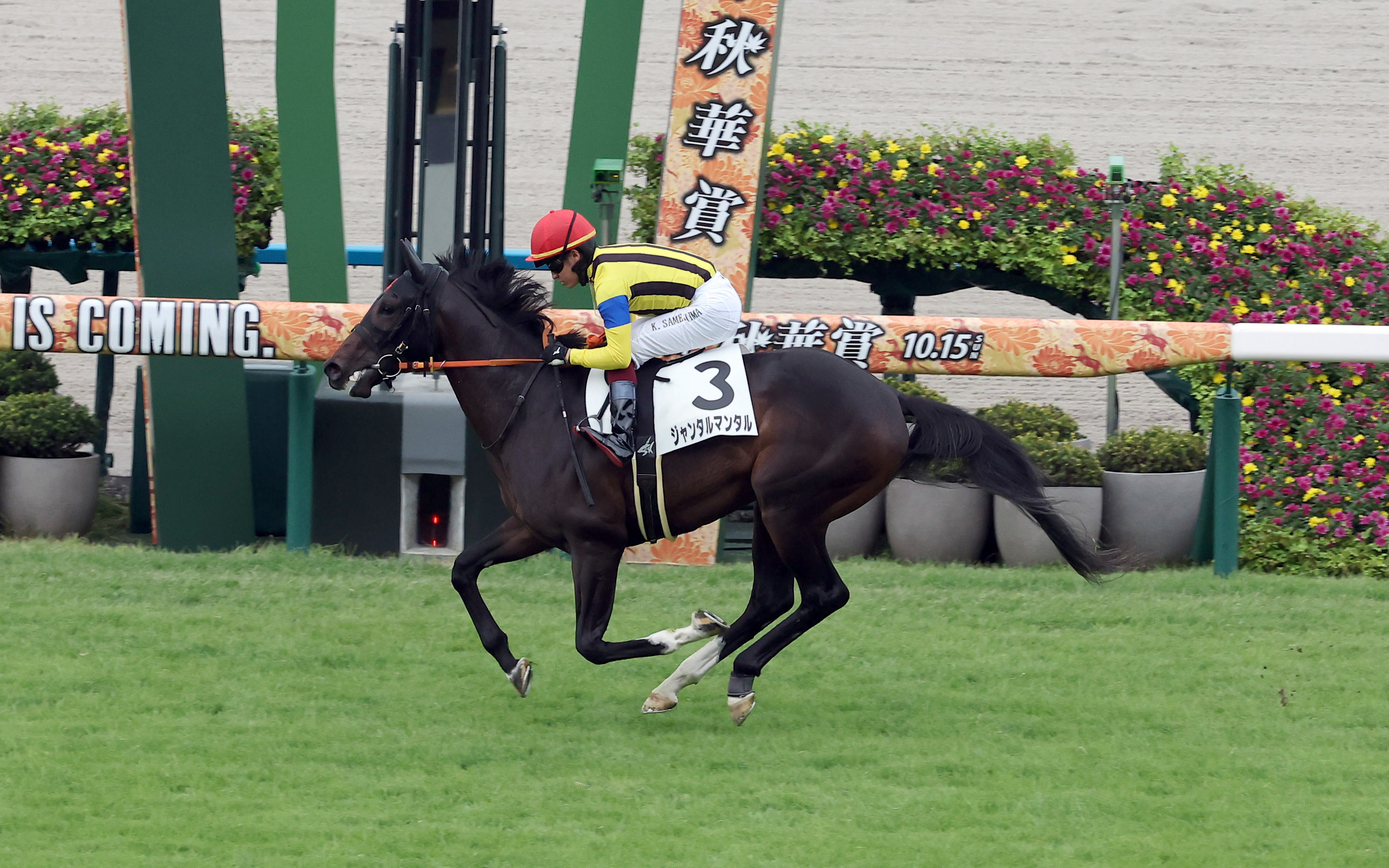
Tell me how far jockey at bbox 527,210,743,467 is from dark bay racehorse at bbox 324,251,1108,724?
0.52 feet

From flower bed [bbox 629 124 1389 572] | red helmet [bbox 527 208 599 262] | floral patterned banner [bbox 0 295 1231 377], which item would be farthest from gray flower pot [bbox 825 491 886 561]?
red helmet [bbox 527 208 599 262]

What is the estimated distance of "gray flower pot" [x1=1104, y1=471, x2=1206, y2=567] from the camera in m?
7.54

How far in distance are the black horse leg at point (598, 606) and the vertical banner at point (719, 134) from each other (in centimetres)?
254

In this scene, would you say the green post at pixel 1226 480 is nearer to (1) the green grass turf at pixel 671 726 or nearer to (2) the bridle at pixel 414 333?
(1) the green grass turf at pixel 671 726

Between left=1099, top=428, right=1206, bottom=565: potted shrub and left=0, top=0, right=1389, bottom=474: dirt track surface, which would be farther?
left=0, top=0, right=1389, bottom=474: dirt track surface

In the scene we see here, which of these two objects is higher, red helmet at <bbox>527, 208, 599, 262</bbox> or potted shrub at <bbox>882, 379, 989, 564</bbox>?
red helmet at <bbox>527, 208, 599, 262</bbox>

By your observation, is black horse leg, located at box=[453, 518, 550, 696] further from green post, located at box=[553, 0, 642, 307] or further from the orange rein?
green post, located at box=[553, 0, 642, 307]

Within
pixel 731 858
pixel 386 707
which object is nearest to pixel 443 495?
pixel 386 707

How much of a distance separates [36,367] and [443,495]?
2.72 meters

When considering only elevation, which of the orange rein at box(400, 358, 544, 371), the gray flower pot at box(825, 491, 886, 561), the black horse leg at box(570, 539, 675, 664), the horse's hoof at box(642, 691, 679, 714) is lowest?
the gray flower pot at box(825, 491, 886, 561)

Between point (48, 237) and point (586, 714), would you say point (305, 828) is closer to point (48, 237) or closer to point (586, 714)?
point (586, 714)

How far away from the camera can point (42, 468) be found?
7.64m

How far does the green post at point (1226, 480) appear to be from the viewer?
7.03 m

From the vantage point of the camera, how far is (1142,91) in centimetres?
1529
